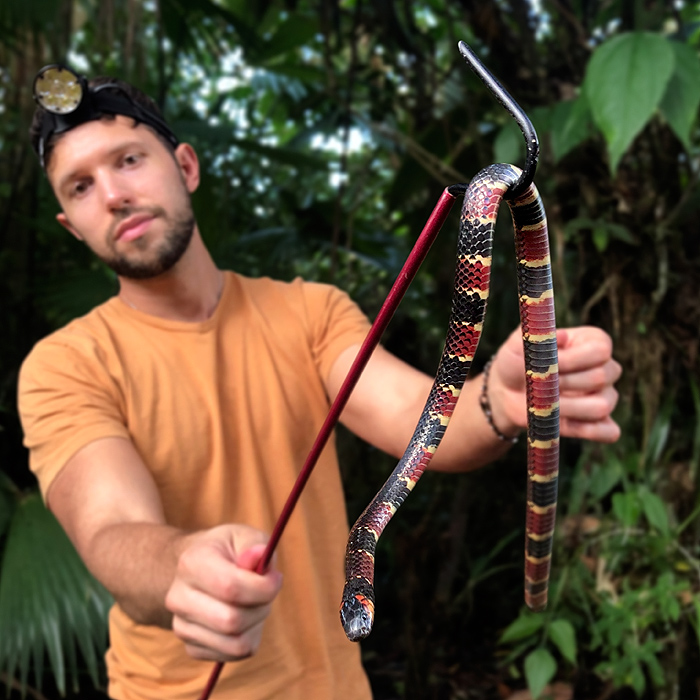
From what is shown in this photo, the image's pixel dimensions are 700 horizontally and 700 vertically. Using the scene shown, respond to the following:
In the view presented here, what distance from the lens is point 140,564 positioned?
843 mm

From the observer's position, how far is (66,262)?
2.70 meters

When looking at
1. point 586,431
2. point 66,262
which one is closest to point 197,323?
point 586,431

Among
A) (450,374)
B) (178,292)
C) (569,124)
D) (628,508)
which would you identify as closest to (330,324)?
(178,292)

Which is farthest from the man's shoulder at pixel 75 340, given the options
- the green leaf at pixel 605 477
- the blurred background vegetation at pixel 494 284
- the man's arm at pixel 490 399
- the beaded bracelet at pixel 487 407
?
the green leaf at pixel 605 477

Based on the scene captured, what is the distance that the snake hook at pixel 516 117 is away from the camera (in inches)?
15.2

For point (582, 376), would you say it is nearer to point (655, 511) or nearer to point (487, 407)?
point (487, 407)

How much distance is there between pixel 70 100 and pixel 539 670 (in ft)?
4.81

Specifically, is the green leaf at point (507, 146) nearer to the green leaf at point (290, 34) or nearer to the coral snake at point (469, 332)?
the coral snake at point (469, 332)

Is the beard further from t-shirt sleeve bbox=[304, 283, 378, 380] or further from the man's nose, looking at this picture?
A: t-shirt sleeve bbox=[304, 283, 378, 380]

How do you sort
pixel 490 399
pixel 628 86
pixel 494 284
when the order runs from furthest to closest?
pixel 494 284 → pixel 628 86 → pixel 490 399

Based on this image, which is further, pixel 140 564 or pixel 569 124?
pixel 569 124

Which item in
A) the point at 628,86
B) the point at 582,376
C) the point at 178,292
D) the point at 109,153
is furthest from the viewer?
the point at 178,292

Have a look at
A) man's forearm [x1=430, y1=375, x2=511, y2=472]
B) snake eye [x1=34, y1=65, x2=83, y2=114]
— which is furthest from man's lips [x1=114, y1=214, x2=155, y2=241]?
man's forearm [x1=430, y1=375, x2=511, y2=472]

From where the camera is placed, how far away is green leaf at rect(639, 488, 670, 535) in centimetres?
151
